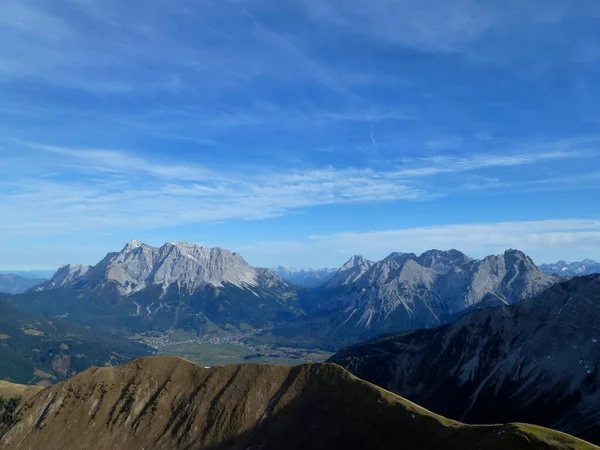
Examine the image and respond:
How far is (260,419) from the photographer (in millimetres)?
174625

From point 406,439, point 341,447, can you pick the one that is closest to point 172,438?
point 341,447

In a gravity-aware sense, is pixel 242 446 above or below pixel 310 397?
below

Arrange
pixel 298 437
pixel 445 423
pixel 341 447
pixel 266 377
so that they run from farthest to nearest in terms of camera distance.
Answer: pixel 266 377
pixel 298 437
pixel 341 447
pixel 445 423

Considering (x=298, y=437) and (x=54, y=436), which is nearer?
(x=298, y=437)

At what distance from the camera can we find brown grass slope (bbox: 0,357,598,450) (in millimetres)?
141250

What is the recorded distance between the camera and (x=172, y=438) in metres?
180

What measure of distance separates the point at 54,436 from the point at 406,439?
146 meters

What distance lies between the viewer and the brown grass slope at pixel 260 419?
463 ft

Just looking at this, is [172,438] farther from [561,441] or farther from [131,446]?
[561,441]

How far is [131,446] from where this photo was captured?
182 m

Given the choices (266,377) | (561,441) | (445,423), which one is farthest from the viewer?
(266,377)

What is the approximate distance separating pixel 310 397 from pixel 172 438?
186 ft

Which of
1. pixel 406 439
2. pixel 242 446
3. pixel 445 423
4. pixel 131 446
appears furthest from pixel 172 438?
pixel 445 423

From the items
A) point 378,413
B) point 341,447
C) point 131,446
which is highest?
point 378,413
